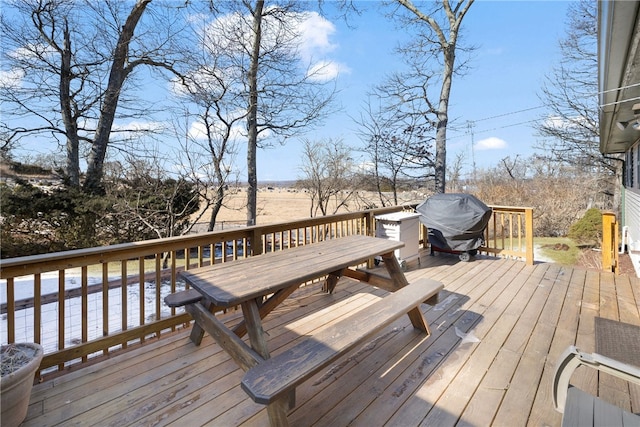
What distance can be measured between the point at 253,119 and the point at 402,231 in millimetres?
4787

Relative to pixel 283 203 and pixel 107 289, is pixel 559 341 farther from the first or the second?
pixel 283 203

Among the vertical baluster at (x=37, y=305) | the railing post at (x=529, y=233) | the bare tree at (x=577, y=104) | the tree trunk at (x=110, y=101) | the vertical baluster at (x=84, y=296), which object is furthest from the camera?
the bare tree at (x=577, y=104)

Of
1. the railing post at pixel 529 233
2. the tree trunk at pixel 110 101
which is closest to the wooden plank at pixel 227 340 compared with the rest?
the railing post at pixel 529 233

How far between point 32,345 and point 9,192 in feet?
21.8

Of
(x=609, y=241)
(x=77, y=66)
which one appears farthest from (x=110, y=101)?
(x=609, y=241)

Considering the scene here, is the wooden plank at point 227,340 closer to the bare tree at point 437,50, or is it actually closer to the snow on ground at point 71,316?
the snow on ground at point 71,316

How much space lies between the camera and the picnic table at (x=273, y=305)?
1360 millimetres

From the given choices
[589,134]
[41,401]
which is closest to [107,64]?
[41,401]

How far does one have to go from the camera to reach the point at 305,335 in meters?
2.53

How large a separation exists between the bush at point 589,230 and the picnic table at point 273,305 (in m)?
8.50

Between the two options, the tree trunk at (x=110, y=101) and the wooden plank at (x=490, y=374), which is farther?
the tree trunk at (x=110, y=101)

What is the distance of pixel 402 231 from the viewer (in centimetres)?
438

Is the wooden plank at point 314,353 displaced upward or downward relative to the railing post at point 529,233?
downward

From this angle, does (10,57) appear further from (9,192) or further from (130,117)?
(9,192)
